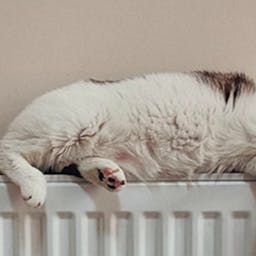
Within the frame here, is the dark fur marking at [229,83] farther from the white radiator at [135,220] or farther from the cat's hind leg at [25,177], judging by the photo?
the cat's hind leg at [25,177]

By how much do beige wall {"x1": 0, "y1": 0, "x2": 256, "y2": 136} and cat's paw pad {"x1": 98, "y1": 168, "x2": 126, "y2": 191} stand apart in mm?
244

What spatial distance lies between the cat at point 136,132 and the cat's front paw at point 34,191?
0.9 inches

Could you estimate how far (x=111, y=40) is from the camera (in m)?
1.09

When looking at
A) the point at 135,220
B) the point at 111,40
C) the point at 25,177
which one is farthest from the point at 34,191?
the point at 111,40

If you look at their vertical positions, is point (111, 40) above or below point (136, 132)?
above

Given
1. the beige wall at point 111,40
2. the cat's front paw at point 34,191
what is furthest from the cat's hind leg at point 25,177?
the beige wall at point 111,40

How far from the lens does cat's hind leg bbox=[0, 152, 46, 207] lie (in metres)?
0.92

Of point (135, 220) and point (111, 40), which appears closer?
point (135, 220)

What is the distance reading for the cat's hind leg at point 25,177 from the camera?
3.00 feet

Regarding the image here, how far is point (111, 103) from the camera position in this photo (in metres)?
0.97

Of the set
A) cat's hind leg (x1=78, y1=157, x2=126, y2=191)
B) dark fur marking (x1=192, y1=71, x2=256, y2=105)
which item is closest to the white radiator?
cat's hind leg (x1=78, y1=157, x2=126, y2=191)

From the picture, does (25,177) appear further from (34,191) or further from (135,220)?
(135,220)

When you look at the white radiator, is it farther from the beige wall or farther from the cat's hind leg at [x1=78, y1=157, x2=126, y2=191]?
the beige wall

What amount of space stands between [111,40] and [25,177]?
31 cm
